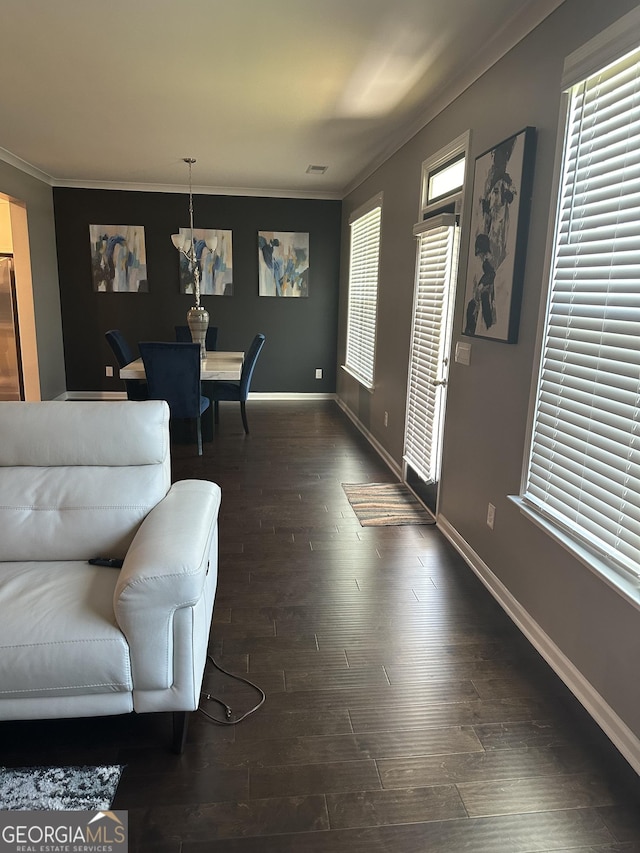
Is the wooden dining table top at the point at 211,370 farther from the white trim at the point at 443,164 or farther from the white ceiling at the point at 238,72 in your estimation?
the white trim at the point at 443,164

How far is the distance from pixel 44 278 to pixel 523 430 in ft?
19.1

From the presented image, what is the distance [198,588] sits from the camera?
5.29 feet

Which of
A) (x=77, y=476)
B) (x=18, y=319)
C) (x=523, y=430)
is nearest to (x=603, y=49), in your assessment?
(x=523, y=430)

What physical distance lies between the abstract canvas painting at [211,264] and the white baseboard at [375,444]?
6.91ft

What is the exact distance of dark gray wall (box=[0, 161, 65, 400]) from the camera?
5.90 meters

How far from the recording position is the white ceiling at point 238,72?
98.8 inches

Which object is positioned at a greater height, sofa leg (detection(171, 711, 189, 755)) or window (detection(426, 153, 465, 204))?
window (detection(426, 153, 465, 204))

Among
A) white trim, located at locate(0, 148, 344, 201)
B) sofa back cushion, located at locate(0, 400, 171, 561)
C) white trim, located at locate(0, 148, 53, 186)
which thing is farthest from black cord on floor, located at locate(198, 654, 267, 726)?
white trim, located at locate(0, 148, 344, 201)

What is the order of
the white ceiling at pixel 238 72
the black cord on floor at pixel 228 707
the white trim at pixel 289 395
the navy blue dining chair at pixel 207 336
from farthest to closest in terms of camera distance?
the white trim at pixel 289 395 < the navy blue dining chair at pixel 207 336 < the white ceiling at pixel 238 72 < the black cord on floor at pixel 228 707

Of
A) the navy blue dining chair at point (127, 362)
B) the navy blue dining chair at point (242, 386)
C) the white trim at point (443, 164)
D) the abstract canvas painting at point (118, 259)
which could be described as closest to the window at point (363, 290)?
the navy blue dining chair at point (242, 386)

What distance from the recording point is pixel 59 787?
157cm

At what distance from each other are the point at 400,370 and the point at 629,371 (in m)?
2.66

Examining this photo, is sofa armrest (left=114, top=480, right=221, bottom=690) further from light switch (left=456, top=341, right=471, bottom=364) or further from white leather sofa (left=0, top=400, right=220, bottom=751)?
light switch (left=456, top=341, right=471, bottom=364)

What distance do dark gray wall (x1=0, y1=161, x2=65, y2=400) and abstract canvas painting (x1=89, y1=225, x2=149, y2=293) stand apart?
1.57 feet
